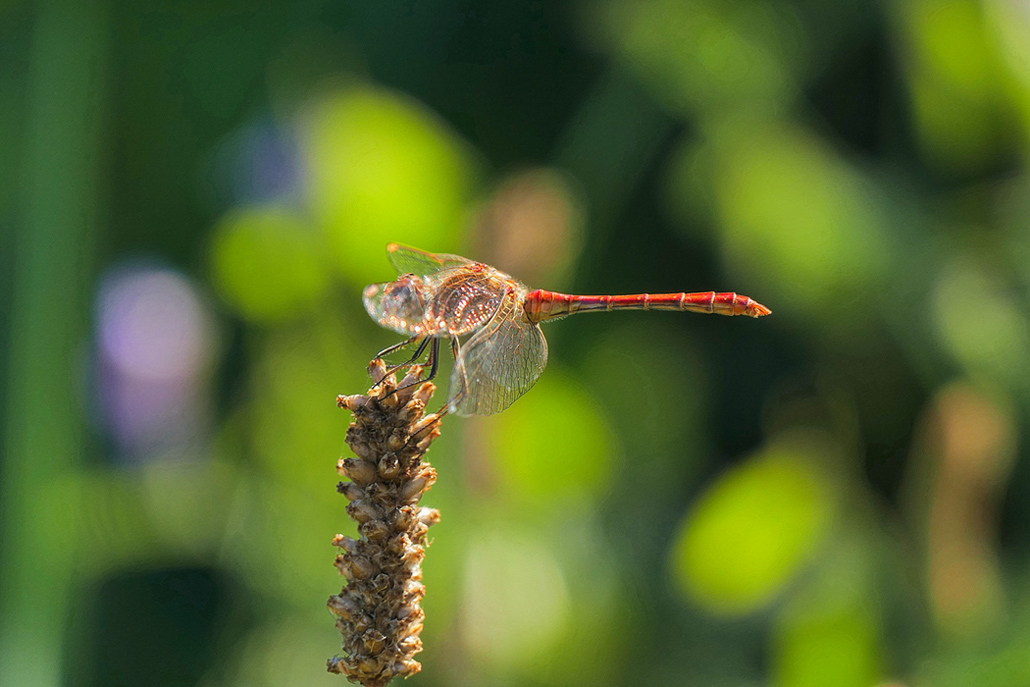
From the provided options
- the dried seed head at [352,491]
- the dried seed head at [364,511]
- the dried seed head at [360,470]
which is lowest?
the dried seed head at [364,511]

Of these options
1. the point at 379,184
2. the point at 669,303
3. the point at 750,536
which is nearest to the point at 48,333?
the point at 379,184

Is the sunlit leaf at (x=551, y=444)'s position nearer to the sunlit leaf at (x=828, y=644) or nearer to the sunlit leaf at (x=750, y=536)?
the sunlit leaf at (x=750, y=536)

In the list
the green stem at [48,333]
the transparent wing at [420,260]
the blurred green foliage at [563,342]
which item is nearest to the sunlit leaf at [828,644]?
the blurred green foliage at [563,342]

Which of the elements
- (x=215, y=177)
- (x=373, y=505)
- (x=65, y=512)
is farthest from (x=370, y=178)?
(x=373, y=505)

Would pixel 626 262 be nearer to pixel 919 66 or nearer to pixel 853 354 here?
pixel 853 354

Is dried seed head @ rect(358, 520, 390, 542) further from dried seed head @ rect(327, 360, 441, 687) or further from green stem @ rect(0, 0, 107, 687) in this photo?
green stem @ rect(0, 0, 107, 687)

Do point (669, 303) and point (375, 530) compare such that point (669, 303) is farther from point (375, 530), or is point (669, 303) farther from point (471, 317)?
point (375, 530)
